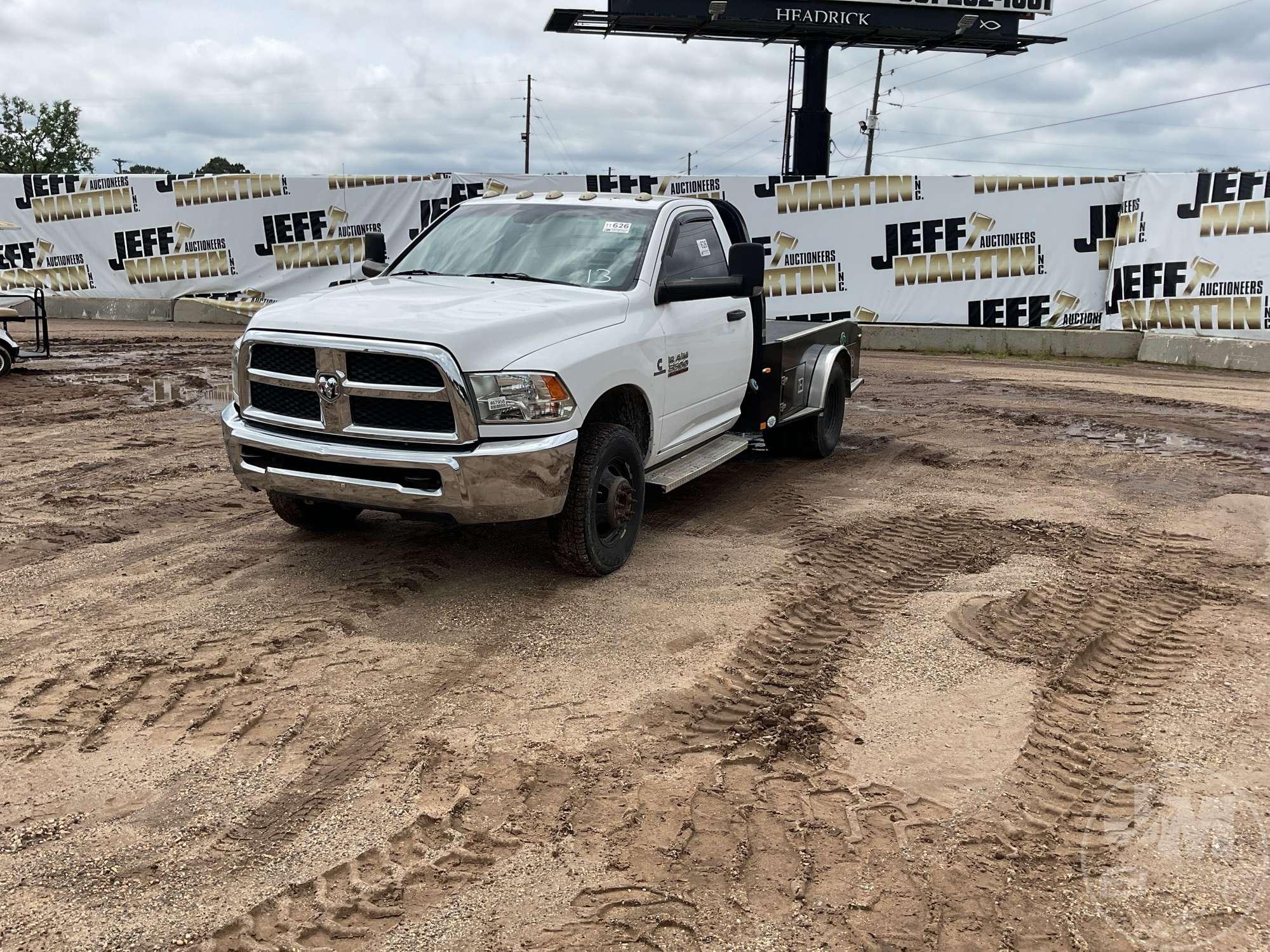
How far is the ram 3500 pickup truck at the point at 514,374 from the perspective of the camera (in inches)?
196

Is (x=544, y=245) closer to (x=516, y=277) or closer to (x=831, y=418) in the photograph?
(x=516, y=277)

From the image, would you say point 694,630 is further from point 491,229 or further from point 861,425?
point 861,425

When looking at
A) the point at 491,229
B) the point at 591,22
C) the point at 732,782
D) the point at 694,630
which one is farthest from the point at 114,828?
the point at 591,22

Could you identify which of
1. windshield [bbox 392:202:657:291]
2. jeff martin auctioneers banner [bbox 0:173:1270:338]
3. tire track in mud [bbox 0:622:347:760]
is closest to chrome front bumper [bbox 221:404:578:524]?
tire track in mud [bbox 0:622:347:760]

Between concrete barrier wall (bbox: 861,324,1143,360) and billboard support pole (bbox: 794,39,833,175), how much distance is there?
631 centimetres

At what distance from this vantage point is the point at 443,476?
16.2ft

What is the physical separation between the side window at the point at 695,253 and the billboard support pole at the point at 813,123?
1727cm

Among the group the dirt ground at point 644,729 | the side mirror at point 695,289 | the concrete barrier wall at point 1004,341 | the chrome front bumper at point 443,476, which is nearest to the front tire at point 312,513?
the dirt ground at point 644,729

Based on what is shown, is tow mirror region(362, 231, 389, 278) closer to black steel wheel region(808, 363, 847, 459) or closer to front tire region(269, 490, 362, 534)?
front tire region(269, 490, 362, 534)

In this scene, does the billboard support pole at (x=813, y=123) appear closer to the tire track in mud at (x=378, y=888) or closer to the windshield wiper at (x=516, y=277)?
the windshield wiper at (x=516, y=277)

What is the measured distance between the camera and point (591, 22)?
24.9 m

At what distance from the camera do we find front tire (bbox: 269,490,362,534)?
240 inches

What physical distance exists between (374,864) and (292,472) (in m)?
2.54

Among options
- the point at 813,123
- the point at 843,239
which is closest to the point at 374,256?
the point at 843,239
